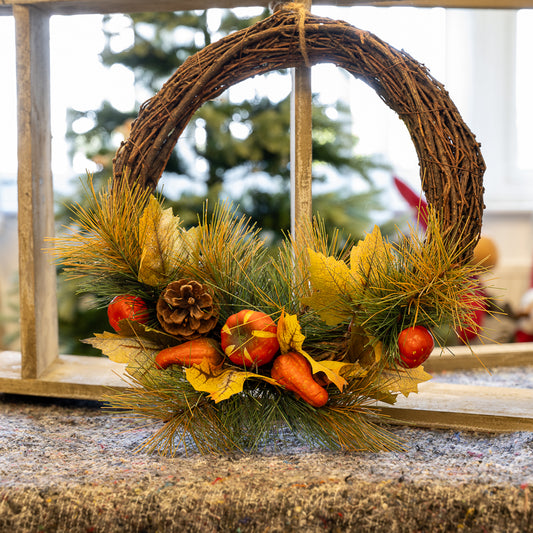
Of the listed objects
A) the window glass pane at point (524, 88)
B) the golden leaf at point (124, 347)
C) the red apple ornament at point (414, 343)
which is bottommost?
the golden leaf at point (124, 347)

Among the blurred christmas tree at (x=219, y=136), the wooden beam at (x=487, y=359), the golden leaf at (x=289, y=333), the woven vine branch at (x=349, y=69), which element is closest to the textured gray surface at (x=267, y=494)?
the golden leaf at (x=289, y=333)

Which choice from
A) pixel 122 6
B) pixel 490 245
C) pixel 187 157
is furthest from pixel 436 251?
pixel 187 157

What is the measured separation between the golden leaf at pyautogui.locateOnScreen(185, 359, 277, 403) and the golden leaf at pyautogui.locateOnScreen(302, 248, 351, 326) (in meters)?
0.08

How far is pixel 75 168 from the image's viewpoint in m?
2.09

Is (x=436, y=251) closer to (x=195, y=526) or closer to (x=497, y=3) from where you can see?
(x=195, y=526)

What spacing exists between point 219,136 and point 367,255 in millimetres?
1304

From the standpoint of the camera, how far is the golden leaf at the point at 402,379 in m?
0.54

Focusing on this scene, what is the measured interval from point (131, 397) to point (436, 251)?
32 cm

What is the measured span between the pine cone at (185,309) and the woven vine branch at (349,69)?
0.15 metres

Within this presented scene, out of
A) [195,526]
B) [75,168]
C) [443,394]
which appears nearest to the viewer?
[195,526]

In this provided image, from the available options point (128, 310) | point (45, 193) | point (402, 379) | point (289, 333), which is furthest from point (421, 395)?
point (45, 193)

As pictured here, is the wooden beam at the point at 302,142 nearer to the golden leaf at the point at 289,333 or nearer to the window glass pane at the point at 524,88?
the golden leaf at the point at 289,333

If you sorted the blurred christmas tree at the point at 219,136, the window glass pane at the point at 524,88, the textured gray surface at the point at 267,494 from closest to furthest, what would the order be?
the textured gray surface at the point at 267,494 → the blurred christmas tree at the point at 219,136 → the window glass pane at the point at 524,88

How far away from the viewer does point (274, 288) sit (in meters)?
0.57
